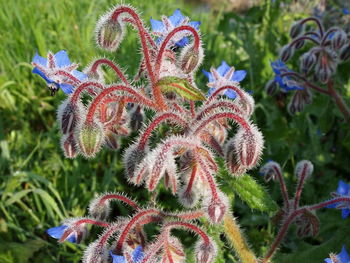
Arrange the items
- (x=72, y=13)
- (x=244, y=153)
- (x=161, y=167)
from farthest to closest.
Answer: (x=72, y=13), (x=244, y=153), (x=161, y=167)

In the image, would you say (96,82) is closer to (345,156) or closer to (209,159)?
(209,159)

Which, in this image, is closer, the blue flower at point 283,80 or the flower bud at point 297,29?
the blue flower at point 283,80

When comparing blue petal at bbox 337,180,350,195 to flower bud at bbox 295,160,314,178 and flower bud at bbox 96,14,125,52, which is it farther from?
flower bud at bbox 96,14,125,52

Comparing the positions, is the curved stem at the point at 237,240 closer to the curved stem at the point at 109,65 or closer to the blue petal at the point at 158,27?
the curved stem at the point at 109,65

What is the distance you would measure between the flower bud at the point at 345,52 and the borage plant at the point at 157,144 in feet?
3.67

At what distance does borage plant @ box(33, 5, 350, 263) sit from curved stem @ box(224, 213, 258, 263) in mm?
91

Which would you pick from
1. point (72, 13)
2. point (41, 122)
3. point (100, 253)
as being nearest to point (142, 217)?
point (100, 253)

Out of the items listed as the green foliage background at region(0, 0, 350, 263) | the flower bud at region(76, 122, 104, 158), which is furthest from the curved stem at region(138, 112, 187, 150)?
the green foliage background at region(0, 0, 350, 263)

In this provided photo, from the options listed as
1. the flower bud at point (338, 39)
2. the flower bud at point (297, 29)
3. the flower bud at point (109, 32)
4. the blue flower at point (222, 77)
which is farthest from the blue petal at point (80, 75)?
the flower bud at point (297, 29)

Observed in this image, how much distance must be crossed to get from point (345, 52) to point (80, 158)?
141 centimetres

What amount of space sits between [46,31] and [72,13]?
1.10 ft

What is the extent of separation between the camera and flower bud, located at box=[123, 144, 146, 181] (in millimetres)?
1315

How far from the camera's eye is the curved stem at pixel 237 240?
1.57 m

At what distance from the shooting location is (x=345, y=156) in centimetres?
270
